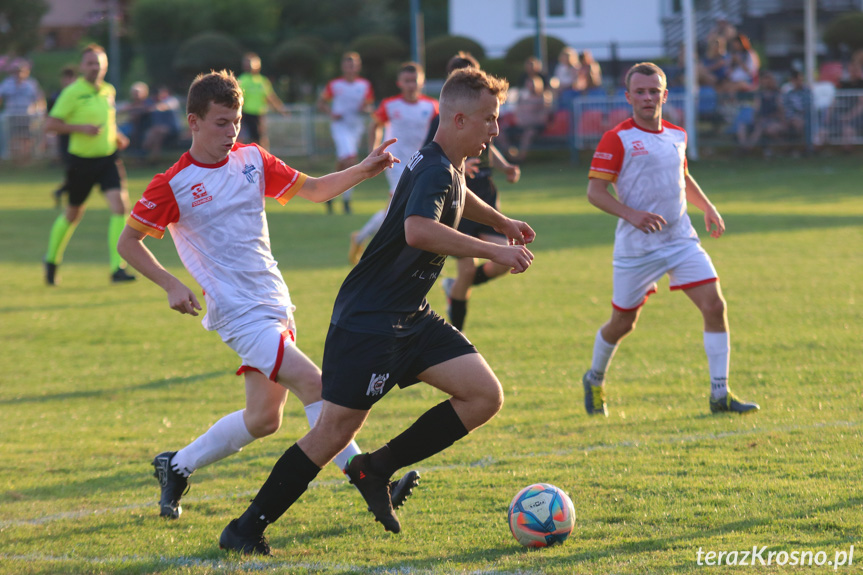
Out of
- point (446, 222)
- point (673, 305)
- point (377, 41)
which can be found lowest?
point (673, 305)

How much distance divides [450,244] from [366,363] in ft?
1.97

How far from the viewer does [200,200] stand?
14.9ft

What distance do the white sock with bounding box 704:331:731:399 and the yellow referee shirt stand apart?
7657mm

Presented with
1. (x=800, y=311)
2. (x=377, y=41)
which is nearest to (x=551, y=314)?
(x=800, y=311)

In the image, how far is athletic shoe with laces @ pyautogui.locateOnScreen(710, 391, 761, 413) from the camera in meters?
5.96

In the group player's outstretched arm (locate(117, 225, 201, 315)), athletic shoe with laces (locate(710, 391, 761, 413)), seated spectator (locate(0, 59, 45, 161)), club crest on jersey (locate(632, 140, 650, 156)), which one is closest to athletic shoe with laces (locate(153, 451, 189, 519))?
player's outstretched arm (locate(117, 225, 201, 315))

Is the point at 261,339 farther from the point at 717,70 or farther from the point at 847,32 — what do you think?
the point at 847,32

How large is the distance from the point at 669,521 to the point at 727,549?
38 cm

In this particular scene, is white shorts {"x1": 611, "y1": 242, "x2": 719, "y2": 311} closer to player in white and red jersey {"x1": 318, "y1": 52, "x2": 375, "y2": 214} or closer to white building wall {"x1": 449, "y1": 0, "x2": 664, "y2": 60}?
player in white and red jersey {"x1": 318, "y1": 52, "x2": 375, "y2": 214}

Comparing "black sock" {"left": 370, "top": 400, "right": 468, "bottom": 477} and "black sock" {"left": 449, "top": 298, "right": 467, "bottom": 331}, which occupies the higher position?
"black sock" {"left": 370, "top": 400, "right": 468, "bottom": 477}

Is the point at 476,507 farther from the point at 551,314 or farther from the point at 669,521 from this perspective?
the point at 551,314

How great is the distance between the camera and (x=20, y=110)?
91.5 ft

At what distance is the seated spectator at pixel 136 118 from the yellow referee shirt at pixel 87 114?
15.3 meters

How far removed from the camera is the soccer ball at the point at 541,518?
405cm
